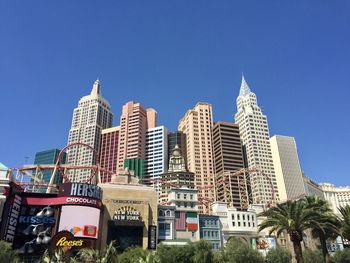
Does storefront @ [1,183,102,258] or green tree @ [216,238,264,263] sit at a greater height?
storefront @ [1,183,102,258]

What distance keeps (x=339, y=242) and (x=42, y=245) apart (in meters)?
112

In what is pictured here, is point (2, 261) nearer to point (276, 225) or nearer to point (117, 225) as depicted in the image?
point (117, 225)

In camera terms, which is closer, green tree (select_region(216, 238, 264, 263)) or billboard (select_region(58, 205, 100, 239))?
green tree (select_region(216, 238, 264, 263))

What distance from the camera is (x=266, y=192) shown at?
199m

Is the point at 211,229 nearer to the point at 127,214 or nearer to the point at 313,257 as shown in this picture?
the point at 127,214

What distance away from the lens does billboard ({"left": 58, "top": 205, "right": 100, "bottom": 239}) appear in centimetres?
8119

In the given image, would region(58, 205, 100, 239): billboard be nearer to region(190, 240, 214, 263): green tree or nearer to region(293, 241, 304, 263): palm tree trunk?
region(190, 240, 214, 263): green tree

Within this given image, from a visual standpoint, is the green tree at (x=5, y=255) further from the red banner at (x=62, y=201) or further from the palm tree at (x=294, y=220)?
the palm tree at (x=294, y=220)

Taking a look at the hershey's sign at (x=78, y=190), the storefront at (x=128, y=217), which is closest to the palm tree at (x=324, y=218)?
the storefront at (x=128, y=217)

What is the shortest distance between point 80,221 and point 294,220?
55935 mm

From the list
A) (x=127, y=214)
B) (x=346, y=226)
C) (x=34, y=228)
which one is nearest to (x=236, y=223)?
(x=127, y=214)

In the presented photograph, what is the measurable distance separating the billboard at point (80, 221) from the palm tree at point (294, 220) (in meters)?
50.3

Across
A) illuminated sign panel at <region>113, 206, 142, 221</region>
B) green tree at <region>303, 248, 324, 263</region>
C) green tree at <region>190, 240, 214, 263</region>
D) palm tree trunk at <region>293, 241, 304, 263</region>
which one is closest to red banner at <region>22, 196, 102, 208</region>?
illuminated sign panel at <region>113, 206, 142, 221</region>

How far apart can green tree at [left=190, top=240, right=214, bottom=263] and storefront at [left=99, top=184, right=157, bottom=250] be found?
23230 millimetres
